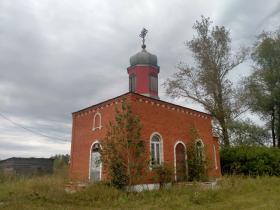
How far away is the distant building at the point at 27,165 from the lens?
26938 millimetres

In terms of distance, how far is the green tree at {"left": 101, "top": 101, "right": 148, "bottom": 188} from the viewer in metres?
14.2

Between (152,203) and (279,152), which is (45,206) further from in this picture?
(279,152)

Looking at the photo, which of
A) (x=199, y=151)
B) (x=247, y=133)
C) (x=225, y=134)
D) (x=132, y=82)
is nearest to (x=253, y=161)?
(x=225, y=134)

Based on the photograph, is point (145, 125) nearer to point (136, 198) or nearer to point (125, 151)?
point (125, 151)

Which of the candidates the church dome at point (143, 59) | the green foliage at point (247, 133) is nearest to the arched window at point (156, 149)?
the church dome at point (143, 59)

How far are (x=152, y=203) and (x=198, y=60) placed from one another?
62.6 ft

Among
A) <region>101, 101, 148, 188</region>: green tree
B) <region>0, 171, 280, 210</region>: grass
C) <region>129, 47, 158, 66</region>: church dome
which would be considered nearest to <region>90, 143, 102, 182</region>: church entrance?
<region>0, 171, 280, 210</region>: grass

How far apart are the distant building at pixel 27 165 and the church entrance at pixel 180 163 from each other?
14159 mm

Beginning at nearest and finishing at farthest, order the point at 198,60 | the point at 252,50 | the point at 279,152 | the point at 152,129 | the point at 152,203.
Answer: the point at 152,203
the point at 152,129
the point at 279,152
the point at 198,60
the point at 252,50

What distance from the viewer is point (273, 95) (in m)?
28.5

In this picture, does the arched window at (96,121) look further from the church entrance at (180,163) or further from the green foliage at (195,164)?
the green foliage at (195,164)

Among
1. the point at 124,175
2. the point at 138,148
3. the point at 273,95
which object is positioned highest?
the point at 273,95

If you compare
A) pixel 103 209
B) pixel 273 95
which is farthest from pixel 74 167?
pixel 273 95

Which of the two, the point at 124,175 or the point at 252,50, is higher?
the point at 252,50
